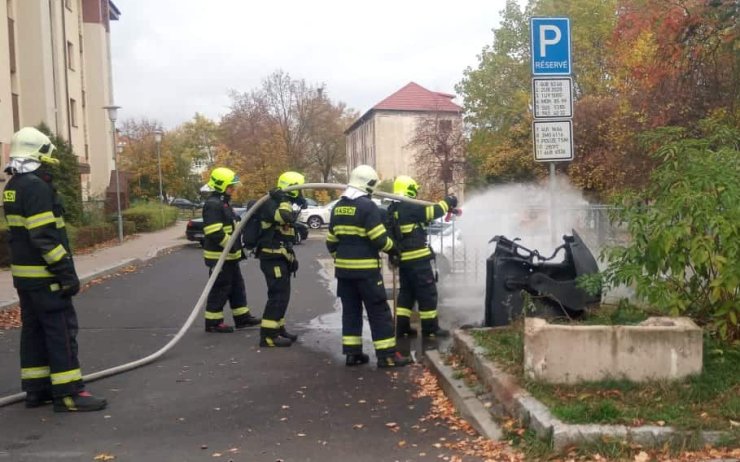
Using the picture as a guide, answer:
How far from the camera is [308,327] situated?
843 cm

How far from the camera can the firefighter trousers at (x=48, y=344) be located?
5.02m

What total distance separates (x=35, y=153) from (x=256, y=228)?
274 cm

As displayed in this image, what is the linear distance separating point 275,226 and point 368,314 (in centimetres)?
159

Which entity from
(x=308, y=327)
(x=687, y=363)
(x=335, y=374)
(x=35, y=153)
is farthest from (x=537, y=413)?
(x=308, y=327)

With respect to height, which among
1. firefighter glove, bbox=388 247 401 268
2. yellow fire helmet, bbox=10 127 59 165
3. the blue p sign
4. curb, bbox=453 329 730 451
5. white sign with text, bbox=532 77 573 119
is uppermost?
the blue p sign

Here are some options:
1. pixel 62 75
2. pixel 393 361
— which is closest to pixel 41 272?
A: pixel 393 361

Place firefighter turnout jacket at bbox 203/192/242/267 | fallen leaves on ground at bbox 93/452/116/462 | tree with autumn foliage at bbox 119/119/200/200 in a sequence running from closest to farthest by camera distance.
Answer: fallen leaves on ground at bbox 93/452/116/462 → firefighter turnout jacket at bbox 203/192/242/267 → tree with autumn foliage at bbox 119/119/200/200

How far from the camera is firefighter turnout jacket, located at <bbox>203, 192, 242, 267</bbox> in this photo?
788cm

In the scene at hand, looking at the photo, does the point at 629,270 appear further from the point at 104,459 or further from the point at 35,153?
the point at 35,153

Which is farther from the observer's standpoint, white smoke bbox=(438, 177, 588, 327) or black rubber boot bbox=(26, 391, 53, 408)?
white smoke bbox=(438, 177, 588, 327)

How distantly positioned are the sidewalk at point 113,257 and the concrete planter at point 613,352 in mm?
7887

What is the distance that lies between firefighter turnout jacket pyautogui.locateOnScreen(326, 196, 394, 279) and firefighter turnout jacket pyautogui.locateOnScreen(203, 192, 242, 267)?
1.98 m

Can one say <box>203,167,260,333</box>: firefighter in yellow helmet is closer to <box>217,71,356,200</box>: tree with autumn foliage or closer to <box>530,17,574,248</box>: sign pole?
<box>530,17,574,248</box>: sign pole

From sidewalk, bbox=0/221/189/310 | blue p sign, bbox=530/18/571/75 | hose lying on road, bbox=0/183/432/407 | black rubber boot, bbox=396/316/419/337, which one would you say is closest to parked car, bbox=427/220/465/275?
black rubber boot, bbox=396/316/419/337
